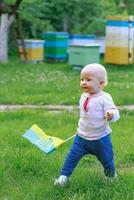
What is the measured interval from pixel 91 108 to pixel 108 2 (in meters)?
24.3

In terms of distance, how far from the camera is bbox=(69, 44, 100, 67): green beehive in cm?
1691

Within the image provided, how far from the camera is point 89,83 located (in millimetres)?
4539

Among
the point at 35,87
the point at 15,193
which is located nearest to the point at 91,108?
the point at 15,193

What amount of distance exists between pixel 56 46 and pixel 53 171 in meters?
15.8

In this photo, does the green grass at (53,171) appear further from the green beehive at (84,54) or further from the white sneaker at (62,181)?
the green beehive at (84,54)

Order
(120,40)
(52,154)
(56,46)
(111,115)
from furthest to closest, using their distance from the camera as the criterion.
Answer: (56,46)
(120,40)
(52,154)
(111,115)

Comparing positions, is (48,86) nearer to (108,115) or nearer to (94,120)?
(94,120)

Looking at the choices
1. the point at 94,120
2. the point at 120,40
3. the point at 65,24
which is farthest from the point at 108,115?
the point at 65,24

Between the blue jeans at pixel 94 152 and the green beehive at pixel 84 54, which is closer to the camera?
the blue jeans at pixel 94 152

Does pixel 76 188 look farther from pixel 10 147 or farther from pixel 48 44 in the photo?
pixel 48 44

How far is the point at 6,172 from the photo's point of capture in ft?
16.6

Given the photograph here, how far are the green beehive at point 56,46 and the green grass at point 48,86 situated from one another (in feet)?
9.69

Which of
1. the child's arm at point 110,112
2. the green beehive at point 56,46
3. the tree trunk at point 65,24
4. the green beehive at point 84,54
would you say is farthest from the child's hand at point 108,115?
the tree trunk at point 65,24

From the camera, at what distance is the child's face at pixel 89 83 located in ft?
14.9
